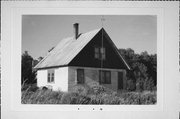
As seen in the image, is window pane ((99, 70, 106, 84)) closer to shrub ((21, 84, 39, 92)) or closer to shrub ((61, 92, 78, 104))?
shrub ((61, 92, 78, 104))

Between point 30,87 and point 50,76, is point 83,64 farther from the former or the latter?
point 30,87

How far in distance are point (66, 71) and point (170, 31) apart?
184cm

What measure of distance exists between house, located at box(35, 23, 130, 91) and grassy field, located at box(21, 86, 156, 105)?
0.10 metres

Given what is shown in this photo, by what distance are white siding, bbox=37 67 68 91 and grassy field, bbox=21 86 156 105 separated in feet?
0.28

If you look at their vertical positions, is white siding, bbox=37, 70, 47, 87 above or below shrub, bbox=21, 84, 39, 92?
above

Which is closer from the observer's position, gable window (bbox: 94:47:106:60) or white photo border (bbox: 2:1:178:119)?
white photo border (bbox: 2:1:178:119)

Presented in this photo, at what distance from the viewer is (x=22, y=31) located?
6.36 meters

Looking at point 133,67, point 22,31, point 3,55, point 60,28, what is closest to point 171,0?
point 133,67

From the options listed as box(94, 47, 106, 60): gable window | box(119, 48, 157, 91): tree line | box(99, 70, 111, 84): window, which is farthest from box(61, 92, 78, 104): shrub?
box(119, 48, 157, 91): tree line

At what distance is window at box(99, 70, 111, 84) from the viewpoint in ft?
21.0

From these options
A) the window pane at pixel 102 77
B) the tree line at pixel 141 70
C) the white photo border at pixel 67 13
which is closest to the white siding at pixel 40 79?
the white photo border at pixel 67 13

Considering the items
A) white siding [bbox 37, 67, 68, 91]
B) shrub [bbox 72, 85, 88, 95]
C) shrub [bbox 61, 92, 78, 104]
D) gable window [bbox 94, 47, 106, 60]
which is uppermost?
gable window [bbox 94, 47, 106, 60]

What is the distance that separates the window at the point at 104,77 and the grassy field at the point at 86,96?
0.39 feet

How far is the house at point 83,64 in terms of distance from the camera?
20.9 ft
